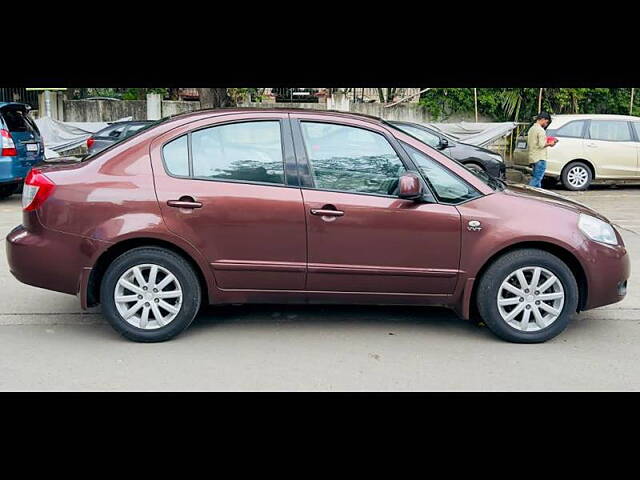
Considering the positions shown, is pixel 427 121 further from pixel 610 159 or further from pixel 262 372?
pixel 262 372

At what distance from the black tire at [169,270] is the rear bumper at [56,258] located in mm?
170

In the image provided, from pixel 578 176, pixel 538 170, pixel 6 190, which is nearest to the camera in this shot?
pixel 538 170

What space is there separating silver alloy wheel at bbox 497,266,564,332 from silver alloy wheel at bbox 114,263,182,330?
95.0 inches

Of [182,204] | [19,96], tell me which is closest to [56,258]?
[182,204]

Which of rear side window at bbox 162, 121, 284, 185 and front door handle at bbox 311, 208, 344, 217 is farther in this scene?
rear side window at bbox 162, 121, 284, 185

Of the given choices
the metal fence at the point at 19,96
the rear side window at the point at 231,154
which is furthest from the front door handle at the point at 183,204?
the metal fence at the point at 19,96

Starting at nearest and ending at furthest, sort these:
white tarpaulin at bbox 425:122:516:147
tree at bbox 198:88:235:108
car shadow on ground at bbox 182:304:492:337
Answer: car shadow on ground at bbox 182:304:492:337, tree at bbox 198:88:235:108, white tarpaulin at bbox 425:122:516:147

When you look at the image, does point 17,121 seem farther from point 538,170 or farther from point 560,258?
point 560,258

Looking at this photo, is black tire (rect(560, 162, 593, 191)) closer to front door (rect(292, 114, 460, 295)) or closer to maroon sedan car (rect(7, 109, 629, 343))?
maroon sedan car (rect(7, 109, 629, 343))

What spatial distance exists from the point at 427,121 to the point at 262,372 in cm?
1497

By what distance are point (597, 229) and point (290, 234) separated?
232 cm

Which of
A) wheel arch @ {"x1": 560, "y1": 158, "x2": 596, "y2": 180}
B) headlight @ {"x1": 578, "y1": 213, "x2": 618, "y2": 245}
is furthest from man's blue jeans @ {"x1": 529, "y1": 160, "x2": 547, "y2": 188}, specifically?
headlight @ {"x1": 578, "y1": 213, "x2": 618, "y2": 245}

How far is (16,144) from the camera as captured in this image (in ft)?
37.5

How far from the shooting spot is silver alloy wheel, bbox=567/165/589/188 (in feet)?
46.4
